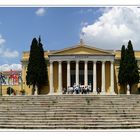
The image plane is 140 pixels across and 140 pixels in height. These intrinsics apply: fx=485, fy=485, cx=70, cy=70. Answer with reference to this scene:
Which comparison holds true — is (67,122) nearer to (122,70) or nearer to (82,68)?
(122,70)

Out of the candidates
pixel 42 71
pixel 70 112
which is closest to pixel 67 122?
pixel 70 112

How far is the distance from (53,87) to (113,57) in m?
5.72

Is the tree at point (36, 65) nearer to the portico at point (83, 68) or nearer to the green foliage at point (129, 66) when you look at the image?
the portico at point (83, 68)

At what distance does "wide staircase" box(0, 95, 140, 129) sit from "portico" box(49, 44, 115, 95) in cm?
1906

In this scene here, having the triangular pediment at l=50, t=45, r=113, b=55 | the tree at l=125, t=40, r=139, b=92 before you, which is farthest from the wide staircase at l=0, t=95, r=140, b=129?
the triangular pediment at l=50, t=45, r=113, b=55

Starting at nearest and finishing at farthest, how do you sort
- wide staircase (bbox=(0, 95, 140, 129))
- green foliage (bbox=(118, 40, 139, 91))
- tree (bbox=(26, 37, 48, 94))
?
wide staircase (bbox=(0, 95, 140, 129)), tree (bbox=(26, 37, 48, 94)), green foliage (bbox=(118, 40, 139, 91))

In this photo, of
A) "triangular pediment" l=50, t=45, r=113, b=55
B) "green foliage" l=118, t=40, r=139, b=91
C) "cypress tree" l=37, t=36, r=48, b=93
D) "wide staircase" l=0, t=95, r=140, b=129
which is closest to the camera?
"wide staircase" l=0, t=95, r=140, b=129

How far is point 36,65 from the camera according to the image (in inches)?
1523

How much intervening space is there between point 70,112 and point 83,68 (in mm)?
22924

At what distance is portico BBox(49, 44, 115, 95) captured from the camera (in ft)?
132

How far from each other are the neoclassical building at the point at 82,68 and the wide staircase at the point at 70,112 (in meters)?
19.1

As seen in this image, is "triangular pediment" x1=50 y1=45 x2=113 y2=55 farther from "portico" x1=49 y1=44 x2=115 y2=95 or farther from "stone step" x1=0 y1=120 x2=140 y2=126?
"stone step" x1=0 y1=120 x2=140 y2=126

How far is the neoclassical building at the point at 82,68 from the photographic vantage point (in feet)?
132
